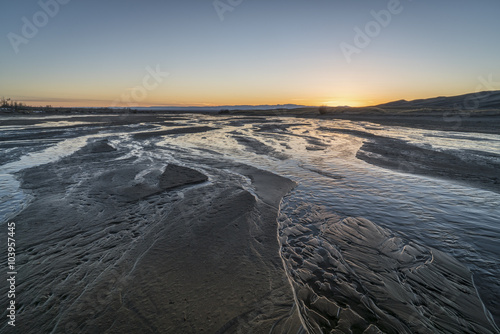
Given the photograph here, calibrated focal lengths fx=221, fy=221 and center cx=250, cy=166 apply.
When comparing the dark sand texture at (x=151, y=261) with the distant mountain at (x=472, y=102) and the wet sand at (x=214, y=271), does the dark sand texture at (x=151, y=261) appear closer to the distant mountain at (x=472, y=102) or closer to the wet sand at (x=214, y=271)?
the wet sand at (x=214, y=271)

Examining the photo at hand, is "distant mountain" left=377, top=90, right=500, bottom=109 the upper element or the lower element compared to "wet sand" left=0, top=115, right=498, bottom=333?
upper

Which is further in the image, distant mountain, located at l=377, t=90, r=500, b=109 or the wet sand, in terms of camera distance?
distant mountain, located at l=377, t=90, r=500, b=109

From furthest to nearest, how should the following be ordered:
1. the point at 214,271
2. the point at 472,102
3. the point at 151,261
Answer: the point at 472,102 < the point at 151,261 < the point at 214,271

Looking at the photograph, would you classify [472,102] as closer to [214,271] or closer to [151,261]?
[214,271]

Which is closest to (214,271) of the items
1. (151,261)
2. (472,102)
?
(151,261)

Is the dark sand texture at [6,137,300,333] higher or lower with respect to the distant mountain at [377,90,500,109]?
lower

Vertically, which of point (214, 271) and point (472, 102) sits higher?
point (472, 102)

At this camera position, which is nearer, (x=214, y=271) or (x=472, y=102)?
(x=214, y=271)

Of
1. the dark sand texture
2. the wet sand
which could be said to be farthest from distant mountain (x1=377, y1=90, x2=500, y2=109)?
the dark sand texture

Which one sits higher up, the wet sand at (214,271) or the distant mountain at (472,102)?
the distant mountain at (472,102)

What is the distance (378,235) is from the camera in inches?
203

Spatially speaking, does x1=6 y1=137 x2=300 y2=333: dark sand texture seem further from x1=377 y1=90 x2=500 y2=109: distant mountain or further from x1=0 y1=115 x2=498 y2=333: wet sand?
x1=377 y1=90 x2=500 y2=109: distant mountain

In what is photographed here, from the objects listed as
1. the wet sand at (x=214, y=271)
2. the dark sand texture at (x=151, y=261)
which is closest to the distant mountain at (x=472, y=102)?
the wet sand at (x=214, y=271)

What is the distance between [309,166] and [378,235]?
6.36 metres
